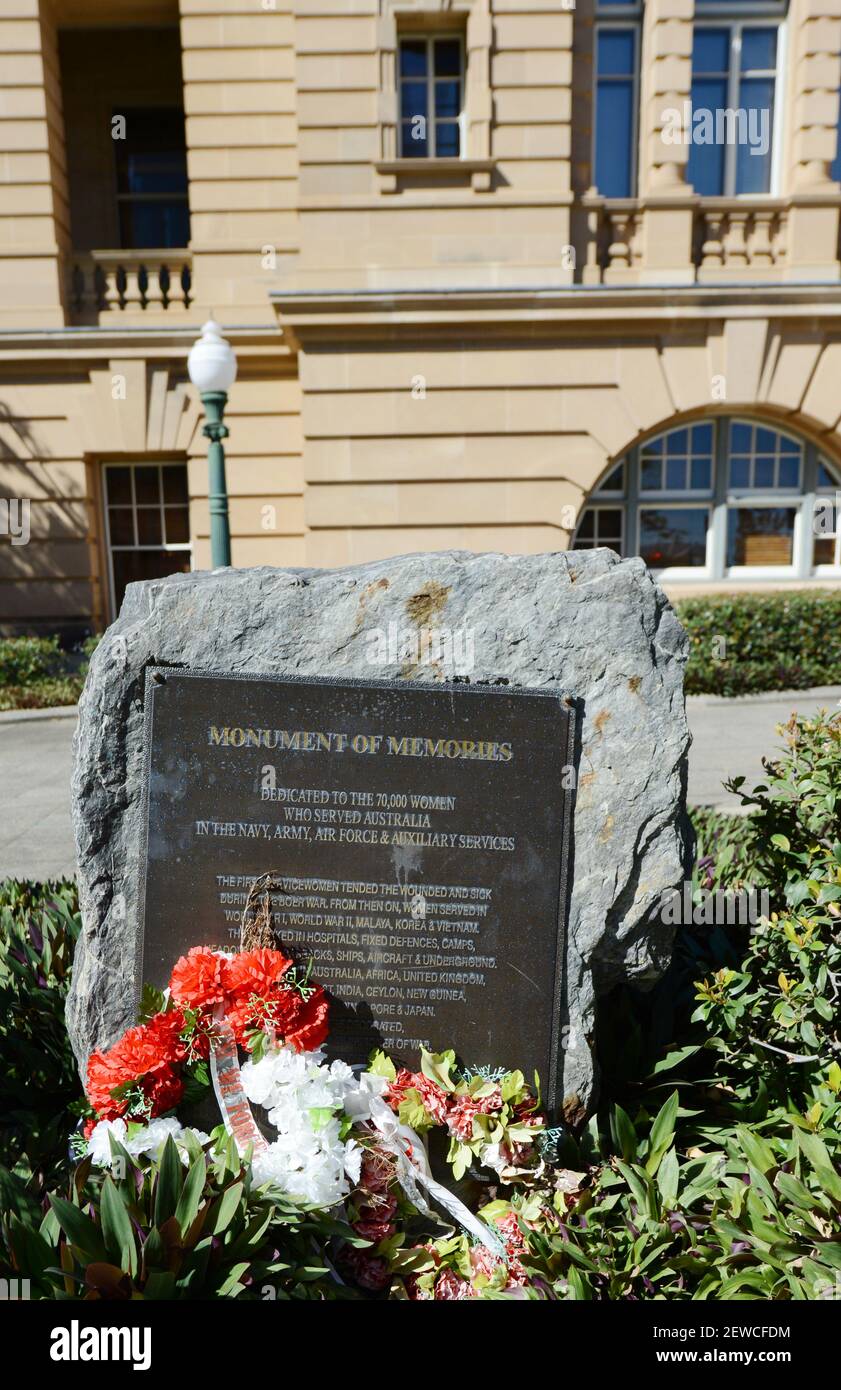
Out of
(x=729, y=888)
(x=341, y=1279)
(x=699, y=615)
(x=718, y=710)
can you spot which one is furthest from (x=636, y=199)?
(x=341, y=1279)

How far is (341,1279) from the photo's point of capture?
2.47 m

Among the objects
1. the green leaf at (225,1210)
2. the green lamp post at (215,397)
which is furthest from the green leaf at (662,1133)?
the green lamp post at (215,397)

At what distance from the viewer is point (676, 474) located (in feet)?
43.5

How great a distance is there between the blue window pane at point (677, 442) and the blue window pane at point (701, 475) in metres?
0.26

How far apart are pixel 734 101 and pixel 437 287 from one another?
510 centimetres

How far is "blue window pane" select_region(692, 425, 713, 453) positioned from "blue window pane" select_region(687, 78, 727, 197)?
318cm

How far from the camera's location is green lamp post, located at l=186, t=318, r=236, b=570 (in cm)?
871

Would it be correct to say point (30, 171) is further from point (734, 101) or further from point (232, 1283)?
point (232, 1283)

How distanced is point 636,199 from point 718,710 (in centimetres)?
686

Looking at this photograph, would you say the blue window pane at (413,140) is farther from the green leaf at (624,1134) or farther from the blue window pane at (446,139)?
the green leaf at (624,1134)

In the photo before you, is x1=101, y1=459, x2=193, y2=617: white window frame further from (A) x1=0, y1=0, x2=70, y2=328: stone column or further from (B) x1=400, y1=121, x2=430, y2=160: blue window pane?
(B) x1=400, y1=121, x2=430, y2=160: blue window pane

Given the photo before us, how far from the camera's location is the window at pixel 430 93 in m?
11.8

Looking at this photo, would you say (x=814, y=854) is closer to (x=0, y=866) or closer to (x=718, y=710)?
(x=0, y=866)

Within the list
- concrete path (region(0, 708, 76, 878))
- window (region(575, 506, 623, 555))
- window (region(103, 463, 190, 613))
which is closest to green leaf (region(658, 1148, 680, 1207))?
concrete path (region(0, 708, 76, 878))
